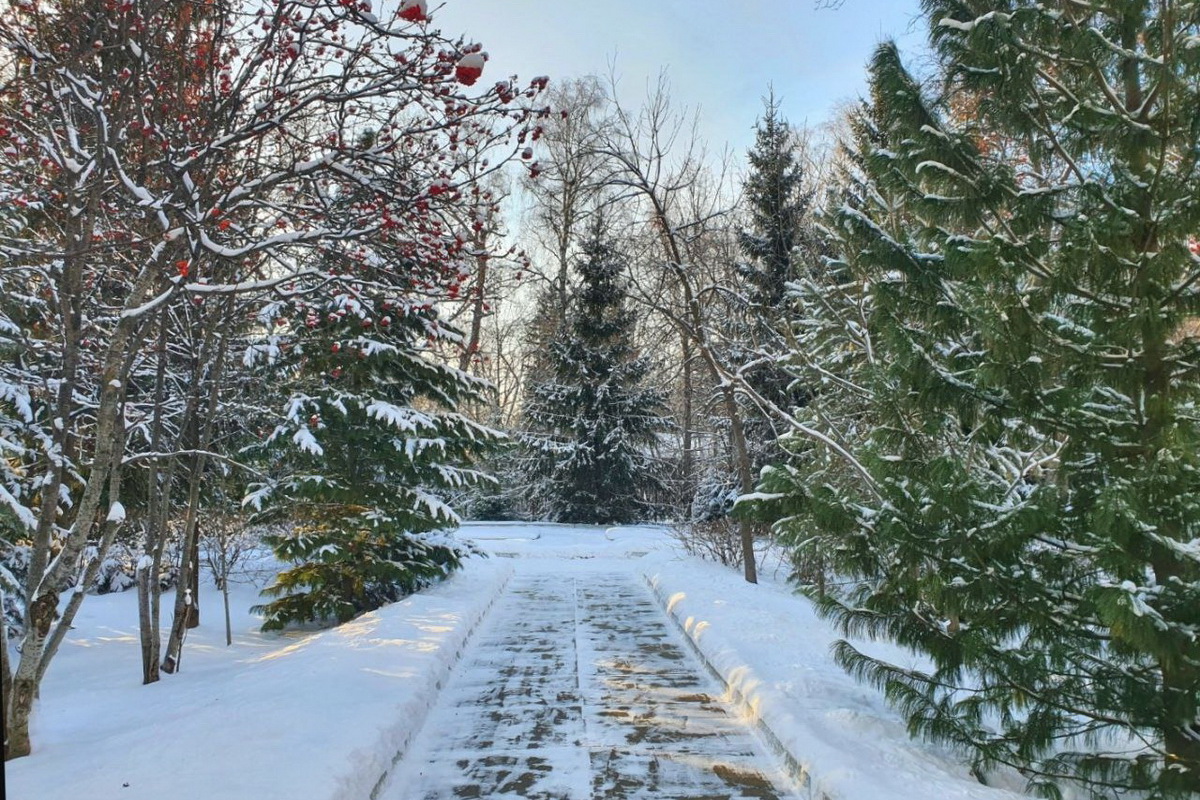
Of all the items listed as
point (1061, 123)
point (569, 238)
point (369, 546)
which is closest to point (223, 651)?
point (369, 546)

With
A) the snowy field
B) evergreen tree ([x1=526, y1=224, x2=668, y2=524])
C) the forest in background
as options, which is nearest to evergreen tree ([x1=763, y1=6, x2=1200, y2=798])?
the forest in background

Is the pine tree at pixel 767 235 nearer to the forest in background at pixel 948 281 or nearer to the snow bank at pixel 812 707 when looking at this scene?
the snow bank at pixel 812 707

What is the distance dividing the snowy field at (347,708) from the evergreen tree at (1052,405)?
1.96 ft

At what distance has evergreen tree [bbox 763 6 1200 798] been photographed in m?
3.96

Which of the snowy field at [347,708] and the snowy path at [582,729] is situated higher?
→ the snowy field at [347,708]

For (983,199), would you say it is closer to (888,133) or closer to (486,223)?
(888,133)

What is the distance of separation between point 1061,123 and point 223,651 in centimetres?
1089

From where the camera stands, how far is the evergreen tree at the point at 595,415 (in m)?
24.4

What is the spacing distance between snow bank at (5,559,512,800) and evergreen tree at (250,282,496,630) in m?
1.12

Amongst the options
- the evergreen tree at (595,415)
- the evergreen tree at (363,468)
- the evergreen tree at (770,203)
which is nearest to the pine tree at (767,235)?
the evergreen tree at (770,203)

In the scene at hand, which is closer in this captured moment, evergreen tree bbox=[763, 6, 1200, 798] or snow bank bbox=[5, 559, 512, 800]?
evergreen tree bbox=[763, 6, 1200, 798]

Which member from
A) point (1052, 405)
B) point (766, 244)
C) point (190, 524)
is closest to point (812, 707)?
point (1052, 405)

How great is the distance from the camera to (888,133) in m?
5.53

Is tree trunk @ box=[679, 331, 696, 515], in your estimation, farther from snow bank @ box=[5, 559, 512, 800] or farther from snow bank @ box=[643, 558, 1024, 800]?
snow bank @ box=[5, 559, 512, 800]
